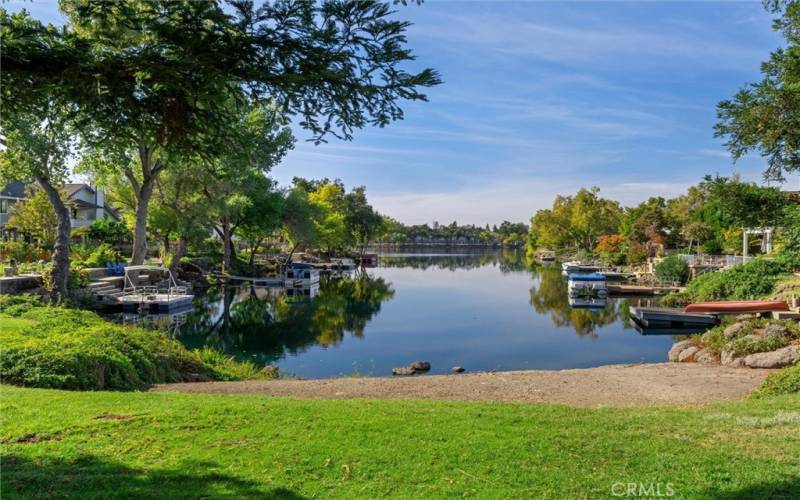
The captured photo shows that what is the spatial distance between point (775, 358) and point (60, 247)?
23.7 meters

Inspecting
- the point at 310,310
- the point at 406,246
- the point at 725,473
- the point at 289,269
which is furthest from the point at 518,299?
the point at 406,246

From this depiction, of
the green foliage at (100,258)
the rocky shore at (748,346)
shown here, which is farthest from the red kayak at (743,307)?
the green foliage at (100,258)

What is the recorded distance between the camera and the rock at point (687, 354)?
57.5 feet

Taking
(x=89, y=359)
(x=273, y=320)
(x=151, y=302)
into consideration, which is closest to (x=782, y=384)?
(x=89, y=359)

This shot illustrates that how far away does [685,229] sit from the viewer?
5328 centimetres

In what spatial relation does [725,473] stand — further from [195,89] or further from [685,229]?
[685,229]

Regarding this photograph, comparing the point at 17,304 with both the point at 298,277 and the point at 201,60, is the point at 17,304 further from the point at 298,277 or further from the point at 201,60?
the point at 298,277

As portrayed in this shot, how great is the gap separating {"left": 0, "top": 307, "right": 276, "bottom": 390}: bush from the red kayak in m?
19.1

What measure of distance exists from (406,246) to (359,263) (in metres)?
92.9

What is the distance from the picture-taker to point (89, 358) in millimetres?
9688

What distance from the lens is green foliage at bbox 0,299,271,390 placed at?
29.1 feet

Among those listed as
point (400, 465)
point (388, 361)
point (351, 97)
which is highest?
point (351, 97)

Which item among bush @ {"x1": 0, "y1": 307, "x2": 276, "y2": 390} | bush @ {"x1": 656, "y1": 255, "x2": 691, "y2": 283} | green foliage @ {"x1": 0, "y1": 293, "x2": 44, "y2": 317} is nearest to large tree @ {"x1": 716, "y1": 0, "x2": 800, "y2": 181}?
bush @ {"x1": 0, "y1": 307, "x2": 276, "y2": 390}

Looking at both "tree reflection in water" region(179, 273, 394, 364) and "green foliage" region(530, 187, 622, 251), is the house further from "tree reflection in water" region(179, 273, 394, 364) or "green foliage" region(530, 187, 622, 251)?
"green foliage" region(530, 187, 622, 251)
